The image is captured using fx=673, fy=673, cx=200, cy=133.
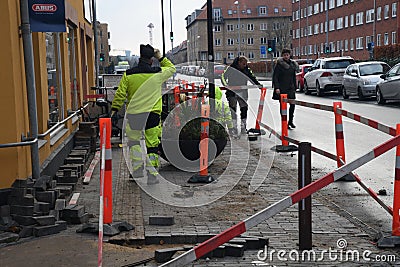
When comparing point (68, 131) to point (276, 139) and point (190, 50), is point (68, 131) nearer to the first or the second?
point (276, 139)

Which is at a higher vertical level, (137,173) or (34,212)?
(34,212)

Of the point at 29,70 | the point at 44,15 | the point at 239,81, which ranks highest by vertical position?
the point at 44,15

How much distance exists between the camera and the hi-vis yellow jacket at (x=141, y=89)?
9.91 m

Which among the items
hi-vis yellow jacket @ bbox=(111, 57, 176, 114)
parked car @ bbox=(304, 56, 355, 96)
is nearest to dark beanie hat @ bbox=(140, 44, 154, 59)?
hi-vis yellow jacket @ bbox=(111, 57, 176, 114)

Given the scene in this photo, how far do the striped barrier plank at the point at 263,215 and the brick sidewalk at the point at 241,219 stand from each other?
0.94 m

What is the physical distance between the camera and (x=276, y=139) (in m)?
15.5

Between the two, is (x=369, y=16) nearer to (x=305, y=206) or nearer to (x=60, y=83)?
(x=60, y=83)

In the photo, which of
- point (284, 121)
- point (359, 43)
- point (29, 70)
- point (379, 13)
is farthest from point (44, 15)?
point (359, 43)

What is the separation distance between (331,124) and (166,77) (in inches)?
396

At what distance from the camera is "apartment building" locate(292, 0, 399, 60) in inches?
2633

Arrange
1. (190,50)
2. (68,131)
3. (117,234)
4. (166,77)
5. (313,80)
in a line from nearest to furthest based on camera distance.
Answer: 1. (117,234)
2. (166,77)
3. (68,131)
4. (313,80)
5. (190,50)

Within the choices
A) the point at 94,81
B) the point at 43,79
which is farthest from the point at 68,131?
the point at 94,81

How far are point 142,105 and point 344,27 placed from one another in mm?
75060

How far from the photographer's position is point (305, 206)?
6121mm
